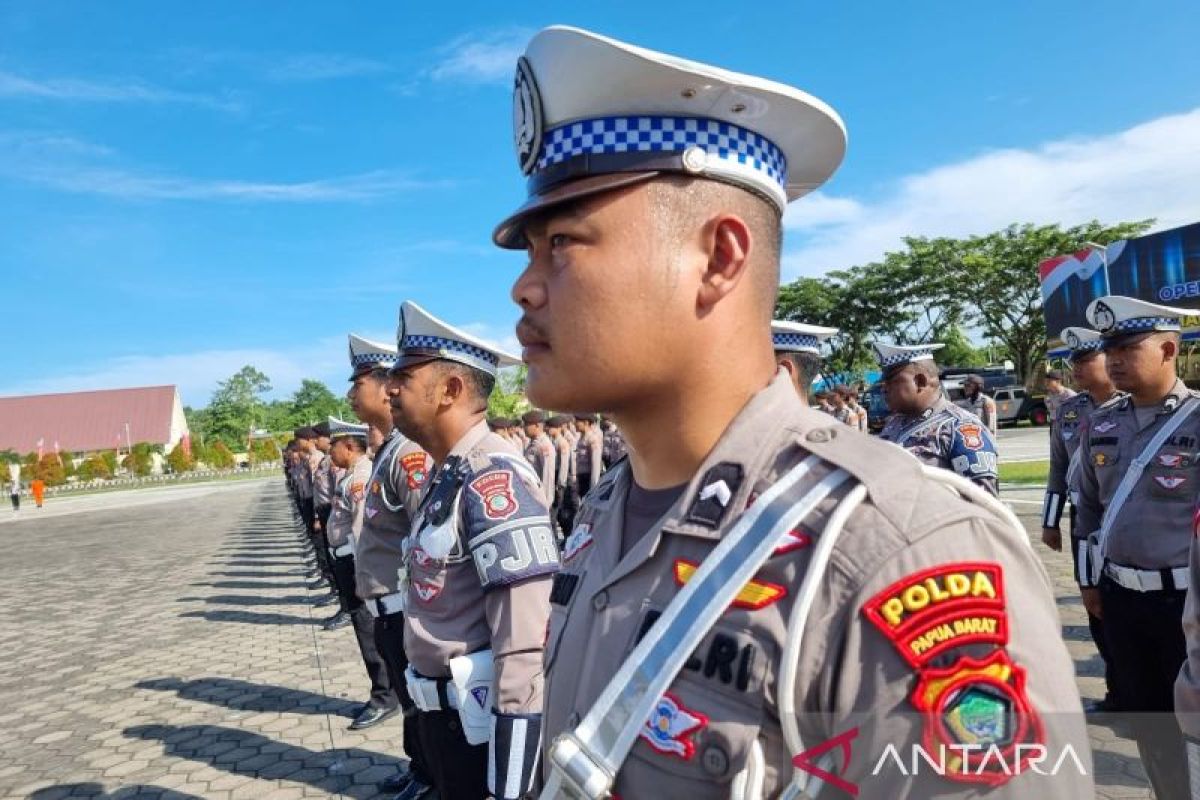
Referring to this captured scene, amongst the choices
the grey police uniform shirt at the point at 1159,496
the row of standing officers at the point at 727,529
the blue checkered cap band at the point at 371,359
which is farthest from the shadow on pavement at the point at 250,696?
the row of standing officers at the point at 727,529

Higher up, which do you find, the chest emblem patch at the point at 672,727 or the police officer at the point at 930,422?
the police officer at the point at 930,422

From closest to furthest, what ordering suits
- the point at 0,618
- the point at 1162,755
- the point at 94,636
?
1. the point at 1162,755
2. the point at 94,636
3. the point at 0,618

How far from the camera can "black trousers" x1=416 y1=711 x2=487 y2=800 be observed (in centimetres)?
299

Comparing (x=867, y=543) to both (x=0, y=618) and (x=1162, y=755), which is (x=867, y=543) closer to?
(x=1162, y=755)

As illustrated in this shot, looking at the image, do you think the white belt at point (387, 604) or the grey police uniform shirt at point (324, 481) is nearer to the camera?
the white belt at point (387, 604)

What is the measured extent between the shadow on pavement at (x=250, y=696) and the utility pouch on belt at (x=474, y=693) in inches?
150

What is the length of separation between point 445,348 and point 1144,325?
12.5 ft

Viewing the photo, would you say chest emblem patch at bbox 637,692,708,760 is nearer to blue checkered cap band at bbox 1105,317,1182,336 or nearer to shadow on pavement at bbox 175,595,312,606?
blue checkered cap band at bbox 1105,317,1182,336

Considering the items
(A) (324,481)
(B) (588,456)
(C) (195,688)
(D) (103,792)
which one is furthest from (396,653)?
(B) (588,456)

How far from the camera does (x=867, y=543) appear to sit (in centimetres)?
100

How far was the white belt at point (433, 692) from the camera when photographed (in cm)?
291

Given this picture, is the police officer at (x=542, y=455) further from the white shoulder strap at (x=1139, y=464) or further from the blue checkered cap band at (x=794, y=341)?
the white shoulder strap at (x=1139, y=464)

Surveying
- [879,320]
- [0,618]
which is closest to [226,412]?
[879,320]

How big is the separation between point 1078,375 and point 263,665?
8.00m
